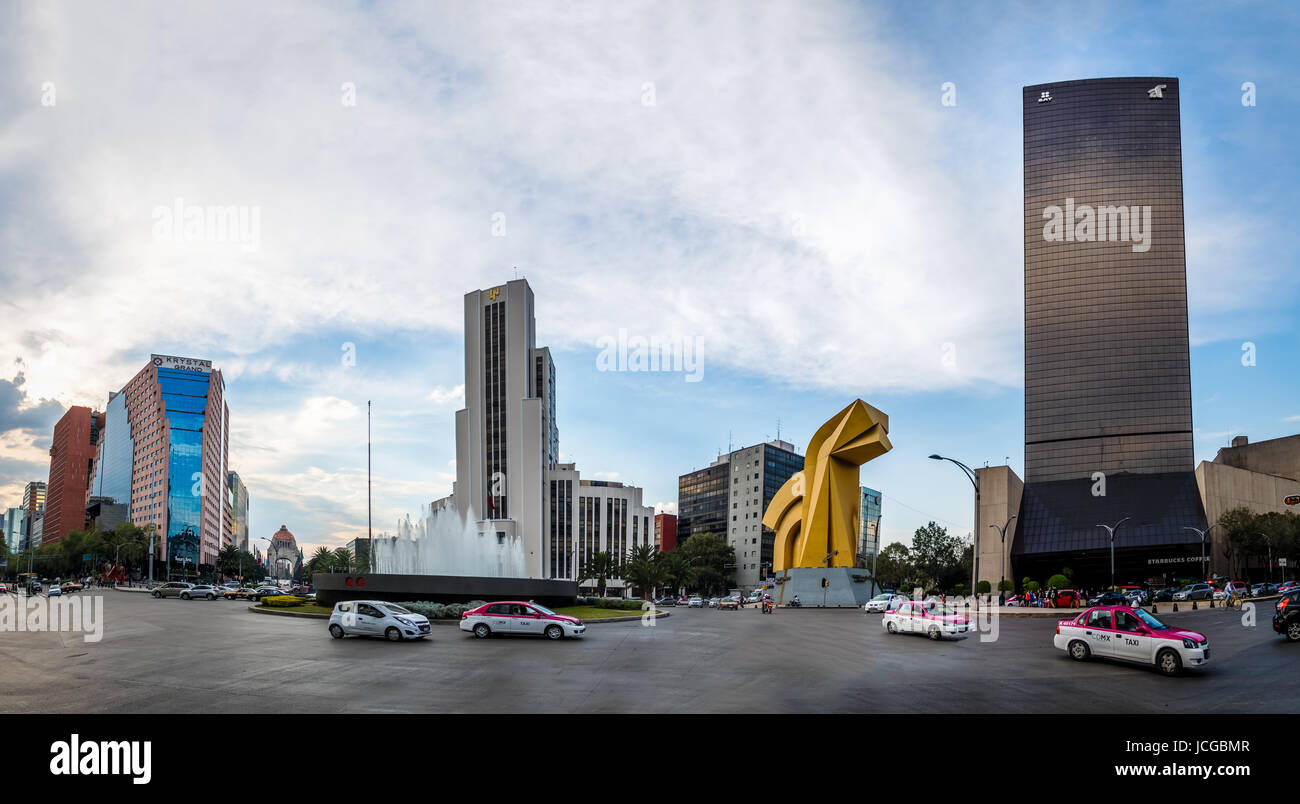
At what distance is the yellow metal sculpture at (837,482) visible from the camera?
77000 mm

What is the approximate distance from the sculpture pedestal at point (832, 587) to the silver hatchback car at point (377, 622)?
5113cm

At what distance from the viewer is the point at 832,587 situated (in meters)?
73.6

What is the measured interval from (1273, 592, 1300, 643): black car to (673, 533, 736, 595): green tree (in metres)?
106

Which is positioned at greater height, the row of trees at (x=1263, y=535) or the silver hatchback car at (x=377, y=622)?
the silver hatchback car at (x=377, y=622)

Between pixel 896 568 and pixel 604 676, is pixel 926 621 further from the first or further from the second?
pixel 896 568

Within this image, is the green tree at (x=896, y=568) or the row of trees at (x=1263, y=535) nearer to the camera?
the row of trees at (x=1263, y=535)

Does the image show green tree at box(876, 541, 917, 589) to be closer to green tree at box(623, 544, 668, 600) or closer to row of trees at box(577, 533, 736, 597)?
row of trees at box(577, 533, 736, 597)

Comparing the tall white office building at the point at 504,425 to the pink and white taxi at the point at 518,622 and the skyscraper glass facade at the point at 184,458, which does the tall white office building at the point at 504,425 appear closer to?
the pink and white taxi at the point at 518,622

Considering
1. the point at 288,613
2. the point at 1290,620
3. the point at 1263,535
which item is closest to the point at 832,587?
the point at 1263,535
